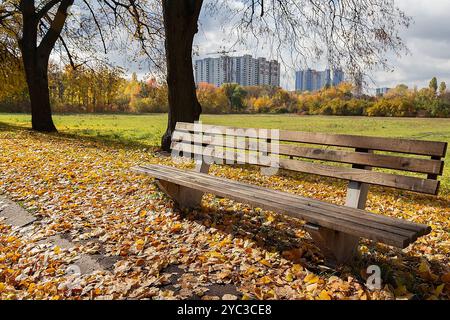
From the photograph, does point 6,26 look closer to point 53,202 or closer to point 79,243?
point 53,202

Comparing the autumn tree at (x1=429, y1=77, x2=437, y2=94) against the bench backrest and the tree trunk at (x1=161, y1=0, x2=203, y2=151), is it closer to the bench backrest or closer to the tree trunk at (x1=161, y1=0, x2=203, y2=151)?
the tree trunk at (x1=161, y1=0, x2=203, y2=151)

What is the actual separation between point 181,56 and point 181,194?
15.6ft

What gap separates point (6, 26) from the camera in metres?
17.0

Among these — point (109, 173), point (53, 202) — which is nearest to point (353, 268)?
point (53, 202)

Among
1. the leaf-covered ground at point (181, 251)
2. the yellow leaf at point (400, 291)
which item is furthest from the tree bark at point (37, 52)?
the yellow leaf at point (400, 291)

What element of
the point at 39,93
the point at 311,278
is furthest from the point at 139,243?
the point at 39,93

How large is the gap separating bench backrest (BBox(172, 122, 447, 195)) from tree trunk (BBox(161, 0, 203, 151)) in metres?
3.78

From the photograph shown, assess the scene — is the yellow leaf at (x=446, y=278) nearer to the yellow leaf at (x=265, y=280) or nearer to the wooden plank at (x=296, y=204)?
the wooden plank at (x=296, y=204)

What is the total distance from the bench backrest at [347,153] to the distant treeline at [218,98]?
1106cm

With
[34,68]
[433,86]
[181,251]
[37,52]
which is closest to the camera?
[181,251]

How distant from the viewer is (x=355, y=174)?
11.0ft

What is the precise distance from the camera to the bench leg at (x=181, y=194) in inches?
179

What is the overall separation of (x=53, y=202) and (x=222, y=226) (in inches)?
100

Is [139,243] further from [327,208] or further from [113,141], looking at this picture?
[113,141]
